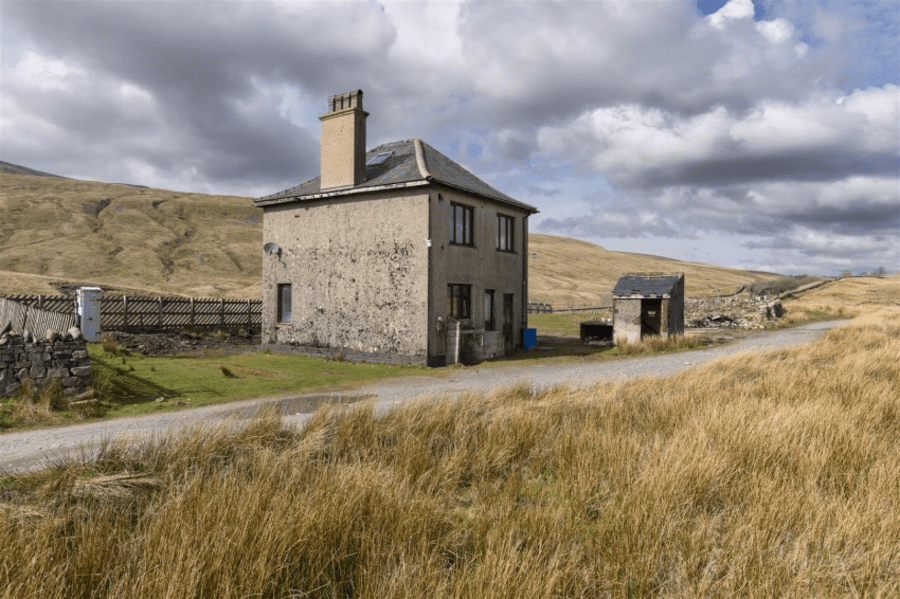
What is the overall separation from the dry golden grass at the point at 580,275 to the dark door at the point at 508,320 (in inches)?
1562

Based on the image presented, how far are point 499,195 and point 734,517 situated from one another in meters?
18.0

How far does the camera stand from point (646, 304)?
25.2 m

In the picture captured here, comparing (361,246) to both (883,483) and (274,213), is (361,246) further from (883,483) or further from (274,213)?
(883,483)

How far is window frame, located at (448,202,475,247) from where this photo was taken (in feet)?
61.6

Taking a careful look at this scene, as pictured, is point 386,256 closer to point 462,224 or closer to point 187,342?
point 462,224

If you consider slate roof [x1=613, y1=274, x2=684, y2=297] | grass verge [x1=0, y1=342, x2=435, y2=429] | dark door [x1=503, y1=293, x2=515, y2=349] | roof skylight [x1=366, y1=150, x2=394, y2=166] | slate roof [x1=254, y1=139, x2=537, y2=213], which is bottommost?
grass verge [x1=0, y1=342, x2=435, y2=429]

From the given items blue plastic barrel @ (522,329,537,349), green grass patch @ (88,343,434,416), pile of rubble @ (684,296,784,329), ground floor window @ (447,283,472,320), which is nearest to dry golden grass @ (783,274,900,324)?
pile of rubble @ (684,296,784,329)

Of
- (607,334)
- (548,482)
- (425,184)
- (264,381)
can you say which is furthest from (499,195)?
(548,482)

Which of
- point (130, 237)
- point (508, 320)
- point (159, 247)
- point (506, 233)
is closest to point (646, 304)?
point (508, 320)

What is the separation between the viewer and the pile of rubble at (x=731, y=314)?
1357 inches

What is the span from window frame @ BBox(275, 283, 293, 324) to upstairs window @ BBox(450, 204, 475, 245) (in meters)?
6.62

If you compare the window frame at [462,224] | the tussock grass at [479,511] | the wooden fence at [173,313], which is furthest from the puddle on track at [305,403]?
the wooden fence at [173,313]

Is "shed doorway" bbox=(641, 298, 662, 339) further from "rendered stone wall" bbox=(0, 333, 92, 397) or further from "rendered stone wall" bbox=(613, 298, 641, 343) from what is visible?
"rendered stone wall" bbox=(0, 333, 92, 397)

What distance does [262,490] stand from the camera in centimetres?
408
